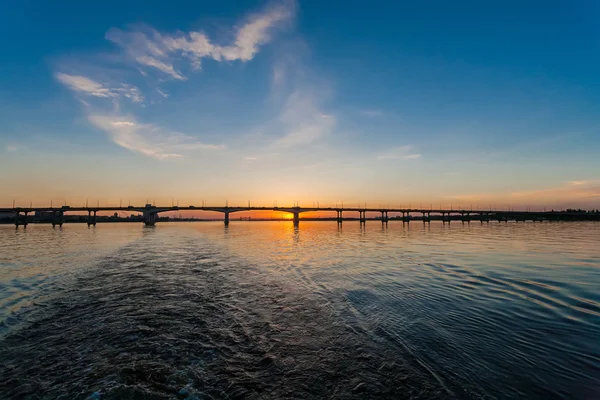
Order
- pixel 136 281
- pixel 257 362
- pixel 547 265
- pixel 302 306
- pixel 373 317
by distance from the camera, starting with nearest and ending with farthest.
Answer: pixel 257 362, pixel 373 317, pixel 302 306, pixel 136 281, pixel 547 265

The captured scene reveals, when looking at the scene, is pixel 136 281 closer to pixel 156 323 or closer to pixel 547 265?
pixel 156 323

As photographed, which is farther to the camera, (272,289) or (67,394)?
(272,289)

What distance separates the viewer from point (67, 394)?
546cm

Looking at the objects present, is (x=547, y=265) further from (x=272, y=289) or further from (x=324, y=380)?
(x=324, y=380)

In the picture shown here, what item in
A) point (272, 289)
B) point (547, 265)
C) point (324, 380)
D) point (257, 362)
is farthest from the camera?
point (547, 265)

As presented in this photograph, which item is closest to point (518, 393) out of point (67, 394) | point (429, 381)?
point (429, 381)

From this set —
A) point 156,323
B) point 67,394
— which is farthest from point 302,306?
point 67,394

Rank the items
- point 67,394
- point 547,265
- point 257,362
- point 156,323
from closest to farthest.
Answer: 1. point 67,394
2. point 257,362
3. point 156,323
4. point 547,265

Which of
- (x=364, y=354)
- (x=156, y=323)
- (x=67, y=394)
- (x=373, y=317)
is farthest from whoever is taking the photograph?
(x=373, y=317)

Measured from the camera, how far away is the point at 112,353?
7.23 meters

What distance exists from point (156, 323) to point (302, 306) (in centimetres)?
578

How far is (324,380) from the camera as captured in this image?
6090mm

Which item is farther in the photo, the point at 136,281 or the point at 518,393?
the point at 136,281

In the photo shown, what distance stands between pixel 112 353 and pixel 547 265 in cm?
2965
